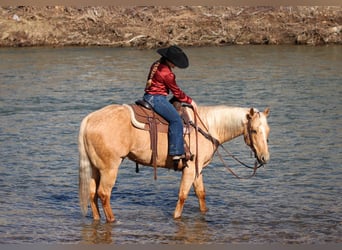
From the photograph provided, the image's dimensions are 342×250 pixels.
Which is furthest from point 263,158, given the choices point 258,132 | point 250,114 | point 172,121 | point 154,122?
point 154,122

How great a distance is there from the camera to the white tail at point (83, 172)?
9500 mm

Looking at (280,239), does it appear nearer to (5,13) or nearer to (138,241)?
(138,241)

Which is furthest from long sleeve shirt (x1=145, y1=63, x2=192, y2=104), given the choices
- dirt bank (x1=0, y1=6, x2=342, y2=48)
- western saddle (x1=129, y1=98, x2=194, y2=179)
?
dirt bank (x1=0, y1=6, x2=342, y2=48)

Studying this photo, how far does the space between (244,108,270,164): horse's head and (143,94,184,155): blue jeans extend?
0.78 meters

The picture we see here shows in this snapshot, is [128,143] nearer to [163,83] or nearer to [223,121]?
[163,83]

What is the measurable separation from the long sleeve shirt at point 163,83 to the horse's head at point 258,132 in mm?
833

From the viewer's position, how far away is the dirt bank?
26109 mm

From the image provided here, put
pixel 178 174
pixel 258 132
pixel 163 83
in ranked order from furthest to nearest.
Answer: pixel 178 174
pixel 163 83
pixel 258 132

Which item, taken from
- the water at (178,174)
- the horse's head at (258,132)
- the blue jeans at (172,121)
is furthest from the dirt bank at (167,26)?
the horse's head at (258,132)

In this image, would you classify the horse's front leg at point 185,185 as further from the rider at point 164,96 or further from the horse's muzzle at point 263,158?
the horse's muzzle at point 263,158

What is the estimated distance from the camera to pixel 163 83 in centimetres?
970

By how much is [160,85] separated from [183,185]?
1.21m

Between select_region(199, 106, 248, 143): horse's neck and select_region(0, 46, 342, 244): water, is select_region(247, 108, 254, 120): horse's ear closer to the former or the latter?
select_region(199, 106, 248, 143): horse's neck

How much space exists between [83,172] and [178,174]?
2.88 meters
